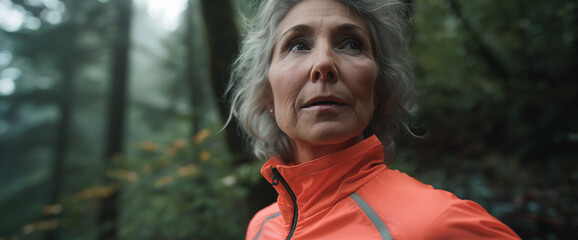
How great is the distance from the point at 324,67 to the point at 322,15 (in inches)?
12.2

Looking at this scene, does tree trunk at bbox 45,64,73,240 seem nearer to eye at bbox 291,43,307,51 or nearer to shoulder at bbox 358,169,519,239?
eye at bbox 291,43,307,51

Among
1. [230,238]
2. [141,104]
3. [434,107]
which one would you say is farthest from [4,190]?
[434,107]

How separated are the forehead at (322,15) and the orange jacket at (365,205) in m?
0.57

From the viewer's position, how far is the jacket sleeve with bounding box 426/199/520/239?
932 millimetres

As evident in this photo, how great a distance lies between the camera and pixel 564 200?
9.47 feet


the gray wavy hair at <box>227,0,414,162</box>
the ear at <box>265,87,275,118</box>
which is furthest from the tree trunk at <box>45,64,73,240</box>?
the ear at <box>265,87,275,118</box>

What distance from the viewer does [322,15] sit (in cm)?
139

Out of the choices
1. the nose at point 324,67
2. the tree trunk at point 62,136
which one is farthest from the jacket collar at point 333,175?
the tree trunk at point 62,136

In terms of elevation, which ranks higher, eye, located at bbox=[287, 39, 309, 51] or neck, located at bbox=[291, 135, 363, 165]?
eye, located at bbox=[287, 39, 309, 51]

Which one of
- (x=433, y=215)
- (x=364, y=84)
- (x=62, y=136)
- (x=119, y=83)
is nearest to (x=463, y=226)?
(x=433, y=215)

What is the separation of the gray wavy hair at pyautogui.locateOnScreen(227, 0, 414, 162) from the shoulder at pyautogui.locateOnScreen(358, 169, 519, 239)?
60 centimetres

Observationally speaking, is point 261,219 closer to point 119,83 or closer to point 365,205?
point 365,205

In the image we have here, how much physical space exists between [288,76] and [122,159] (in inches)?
179

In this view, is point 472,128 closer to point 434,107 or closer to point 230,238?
point 434,107
